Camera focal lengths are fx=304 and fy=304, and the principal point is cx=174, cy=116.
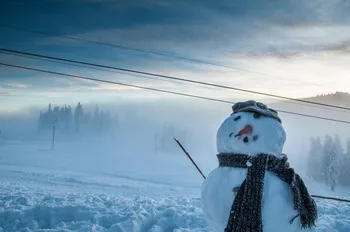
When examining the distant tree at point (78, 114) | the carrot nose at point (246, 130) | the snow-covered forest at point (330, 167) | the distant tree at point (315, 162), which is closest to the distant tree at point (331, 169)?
the snow-covered forest at point (330, 167)

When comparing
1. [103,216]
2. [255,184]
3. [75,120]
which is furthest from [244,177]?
[75,120]

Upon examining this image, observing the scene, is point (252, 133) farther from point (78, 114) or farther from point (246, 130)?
point (78, 114)

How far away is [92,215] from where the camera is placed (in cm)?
760

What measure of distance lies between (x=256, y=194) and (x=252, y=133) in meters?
0.75

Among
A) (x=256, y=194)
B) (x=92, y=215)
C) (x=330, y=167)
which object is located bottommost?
(x=330, y=167)

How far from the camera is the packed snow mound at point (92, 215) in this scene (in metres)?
7.11

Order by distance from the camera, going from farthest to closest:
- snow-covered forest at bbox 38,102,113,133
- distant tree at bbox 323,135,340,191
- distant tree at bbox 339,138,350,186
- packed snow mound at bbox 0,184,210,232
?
snow-covered forest at bbox 38,102,113,133 → distant tree at bbox 339,138,350,186 → distant tree at bbox 323,135,340,191 → packed snow mound at bbox 0,184,210,232

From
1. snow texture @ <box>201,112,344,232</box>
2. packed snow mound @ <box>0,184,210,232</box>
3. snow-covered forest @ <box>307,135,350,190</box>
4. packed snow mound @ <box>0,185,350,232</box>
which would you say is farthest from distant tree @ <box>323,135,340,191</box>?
snow texture @ <box>201,112,344,232</box>

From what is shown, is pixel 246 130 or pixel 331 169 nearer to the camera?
pixel 246 130

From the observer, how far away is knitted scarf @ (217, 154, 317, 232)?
339 centimetres

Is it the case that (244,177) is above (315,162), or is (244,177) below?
above

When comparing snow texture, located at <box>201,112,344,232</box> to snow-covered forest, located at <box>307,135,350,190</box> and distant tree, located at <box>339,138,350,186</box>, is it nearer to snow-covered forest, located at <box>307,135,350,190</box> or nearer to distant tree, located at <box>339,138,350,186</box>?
snow-covered forest, located at <box>307,135,350,190</box>

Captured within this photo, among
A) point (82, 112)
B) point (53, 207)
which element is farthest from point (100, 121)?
point (53, 207)

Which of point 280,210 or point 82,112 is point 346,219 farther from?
point 82,112
